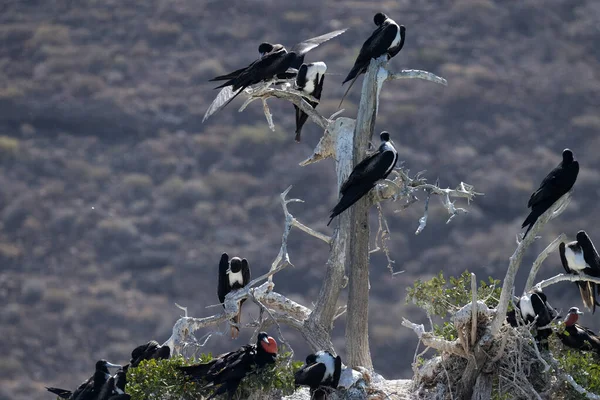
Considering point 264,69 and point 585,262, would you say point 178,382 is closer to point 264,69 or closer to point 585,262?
point 264,69

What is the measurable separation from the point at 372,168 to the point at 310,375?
2182 millimetres

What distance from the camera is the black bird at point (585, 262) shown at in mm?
13234

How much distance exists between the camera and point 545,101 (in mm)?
38781

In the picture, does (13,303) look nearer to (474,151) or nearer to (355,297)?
(474,151)

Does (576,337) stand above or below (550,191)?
below

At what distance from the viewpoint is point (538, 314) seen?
12453 millimetres

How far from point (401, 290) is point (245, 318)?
3.80 metres

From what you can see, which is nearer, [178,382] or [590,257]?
[178,382]

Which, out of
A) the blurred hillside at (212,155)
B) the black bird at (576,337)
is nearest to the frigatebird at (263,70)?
the black bird at (576,337)

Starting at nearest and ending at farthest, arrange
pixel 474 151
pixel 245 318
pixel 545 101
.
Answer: pixel 245 318
pixel 474 151
pixel 545 101

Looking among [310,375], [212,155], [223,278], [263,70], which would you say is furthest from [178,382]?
[212,155]

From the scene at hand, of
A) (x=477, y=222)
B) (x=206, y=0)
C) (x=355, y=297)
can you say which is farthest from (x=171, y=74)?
(x=355, y=297)

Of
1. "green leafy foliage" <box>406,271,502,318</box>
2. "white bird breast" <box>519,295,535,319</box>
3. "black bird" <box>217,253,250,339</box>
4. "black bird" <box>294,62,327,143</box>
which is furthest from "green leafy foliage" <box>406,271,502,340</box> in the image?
"black bird" <box>294,62,327,143</box>

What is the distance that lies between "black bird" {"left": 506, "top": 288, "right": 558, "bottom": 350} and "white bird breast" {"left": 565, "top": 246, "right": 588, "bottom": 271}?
94cm
